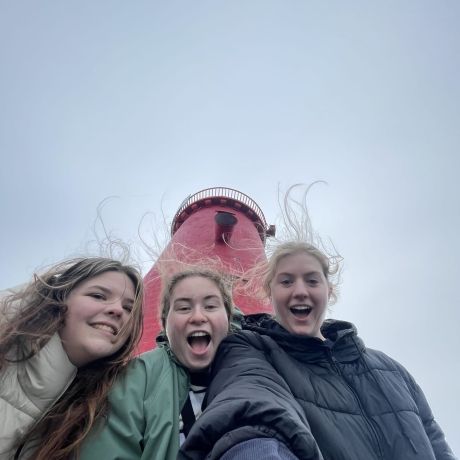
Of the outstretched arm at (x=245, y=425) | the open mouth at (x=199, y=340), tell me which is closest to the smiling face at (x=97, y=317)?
the open mouth at (x=199, y=340)

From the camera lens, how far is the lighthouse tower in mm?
6121

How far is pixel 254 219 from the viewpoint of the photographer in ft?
32.3

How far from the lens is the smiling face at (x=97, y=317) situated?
2057 millimetres

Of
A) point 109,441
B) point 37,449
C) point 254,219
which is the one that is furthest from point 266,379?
A: point 254,219

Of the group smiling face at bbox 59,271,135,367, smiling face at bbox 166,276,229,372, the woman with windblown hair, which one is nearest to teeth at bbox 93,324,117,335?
smiling face at bbox 59,271,135,367

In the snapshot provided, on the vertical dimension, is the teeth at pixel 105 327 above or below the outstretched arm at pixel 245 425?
above

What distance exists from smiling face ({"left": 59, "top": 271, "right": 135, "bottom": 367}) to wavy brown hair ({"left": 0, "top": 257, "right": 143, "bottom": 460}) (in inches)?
1.7

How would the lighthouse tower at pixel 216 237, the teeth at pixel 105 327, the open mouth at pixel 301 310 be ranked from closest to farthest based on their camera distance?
the teeth at pixel 105 327, the open mouth at pixel 301 310, the lighthouse tower at pixel 216 237

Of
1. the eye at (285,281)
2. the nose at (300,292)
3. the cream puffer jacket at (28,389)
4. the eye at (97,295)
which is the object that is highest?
the eye at (285,281)

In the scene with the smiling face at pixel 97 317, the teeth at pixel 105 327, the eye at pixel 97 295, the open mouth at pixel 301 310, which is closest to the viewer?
the smiling face at pixel 97 317

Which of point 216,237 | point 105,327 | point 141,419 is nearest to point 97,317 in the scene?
point 105,327

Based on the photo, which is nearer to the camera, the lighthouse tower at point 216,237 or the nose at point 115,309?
the nose at point 115,309

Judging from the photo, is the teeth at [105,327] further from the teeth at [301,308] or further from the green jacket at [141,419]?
the teeth at [301,308]

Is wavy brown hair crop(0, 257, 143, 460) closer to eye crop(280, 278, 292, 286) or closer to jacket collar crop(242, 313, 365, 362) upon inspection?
jacket collar crop(242, 313, 365, 362)
